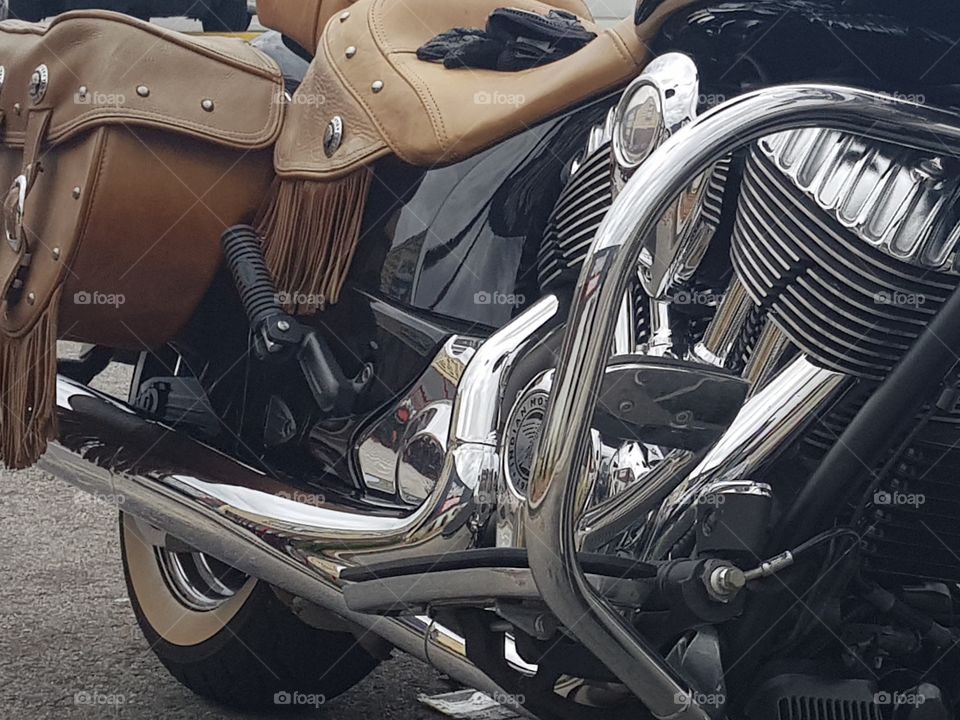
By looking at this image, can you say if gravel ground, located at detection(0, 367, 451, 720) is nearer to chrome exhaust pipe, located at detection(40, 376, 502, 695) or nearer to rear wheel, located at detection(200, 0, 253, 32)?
chrome exhaust pipe, located at detection(40, 376, 502, 695)

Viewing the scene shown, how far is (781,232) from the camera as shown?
1.29m

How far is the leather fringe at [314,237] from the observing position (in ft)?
5.98

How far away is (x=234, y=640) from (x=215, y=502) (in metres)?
0.52

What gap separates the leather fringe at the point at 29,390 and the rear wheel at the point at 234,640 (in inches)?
8.5

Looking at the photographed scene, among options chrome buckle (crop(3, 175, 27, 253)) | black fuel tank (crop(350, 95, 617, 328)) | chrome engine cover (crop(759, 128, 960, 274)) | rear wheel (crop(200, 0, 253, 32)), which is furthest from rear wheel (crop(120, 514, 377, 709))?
chrome engine cover (crop(759, 128, 960, 274))

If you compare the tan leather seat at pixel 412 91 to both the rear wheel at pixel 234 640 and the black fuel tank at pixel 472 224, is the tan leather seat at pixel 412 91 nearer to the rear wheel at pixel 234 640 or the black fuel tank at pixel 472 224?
the black fuel tank at pixel 472 224

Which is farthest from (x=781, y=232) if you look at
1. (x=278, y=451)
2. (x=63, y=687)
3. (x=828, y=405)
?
(x=63, y=687)

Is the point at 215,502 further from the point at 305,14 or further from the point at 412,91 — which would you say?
the point at 305,14

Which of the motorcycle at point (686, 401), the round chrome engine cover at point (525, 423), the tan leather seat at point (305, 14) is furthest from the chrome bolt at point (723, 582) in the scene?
the tan leather seat at point (305, 14)

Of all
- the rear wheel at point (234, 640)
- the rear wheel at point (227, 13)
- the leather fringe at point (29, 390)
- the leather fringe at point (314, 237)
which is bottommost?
the rear wheel at point (234, 640)

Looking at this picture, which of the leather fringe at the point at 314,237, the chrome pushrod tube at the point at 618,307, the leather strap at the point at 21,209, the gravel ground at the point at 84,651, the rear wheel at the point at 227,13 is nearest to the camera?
the chrome pushrod tube at the point at 618,307

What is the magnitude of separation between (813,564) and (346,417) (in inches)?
28.1

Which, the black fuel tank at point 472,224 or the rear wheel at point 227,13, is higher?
the black fuel tank at point 472,224

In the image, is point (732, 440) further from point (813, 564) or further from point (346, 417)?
point (346, 417)
